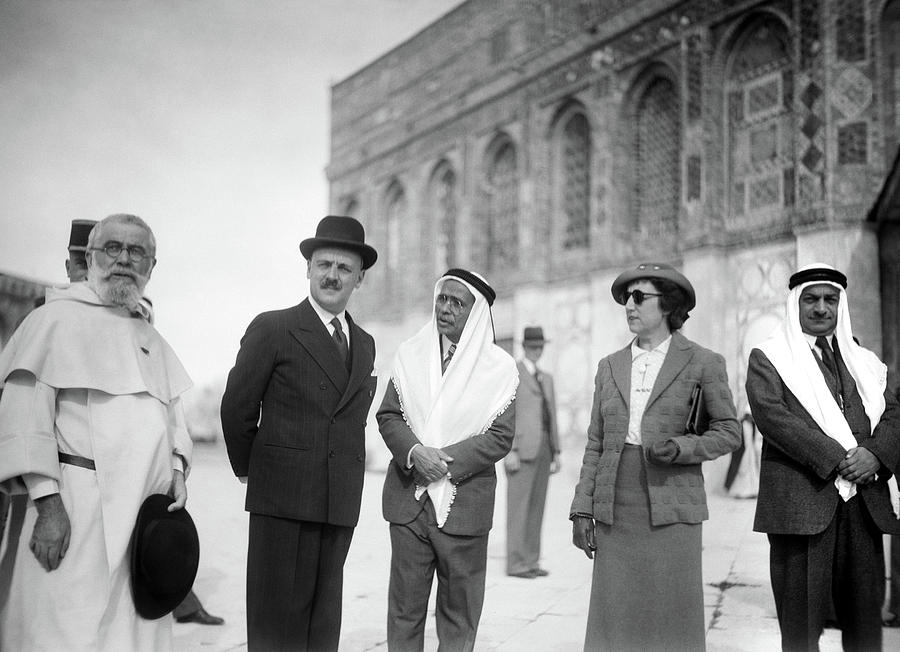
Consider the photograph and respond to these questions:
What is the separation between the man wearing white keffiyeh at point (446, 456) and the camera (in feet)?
10.6

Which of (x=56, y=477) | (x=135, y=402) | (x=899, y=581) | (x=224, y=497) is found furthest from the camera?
(x=224, y=497)

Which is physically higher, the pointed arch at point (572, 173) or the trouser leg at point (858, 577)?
the pointed arch at point (572, 173)

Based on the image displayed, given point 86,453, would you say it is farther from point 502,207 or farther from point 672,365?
point 502,207

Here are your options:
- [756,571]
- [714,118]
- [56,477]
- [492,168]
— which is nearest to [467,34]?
[492,168]

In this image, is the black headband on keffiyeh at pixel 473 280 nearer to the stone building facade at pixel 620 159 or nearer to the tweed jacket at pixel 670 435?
the tweed jacket at pixel 670 435

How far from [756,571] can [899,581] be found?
1.42 m

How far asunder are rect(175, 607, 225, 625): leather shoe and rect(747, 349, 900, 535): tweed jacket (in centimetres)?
285

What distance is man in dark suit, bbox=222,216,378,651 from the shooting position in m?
3.05

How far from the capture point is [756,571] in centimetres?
600

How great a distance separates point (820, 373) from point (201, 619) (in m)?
3.38

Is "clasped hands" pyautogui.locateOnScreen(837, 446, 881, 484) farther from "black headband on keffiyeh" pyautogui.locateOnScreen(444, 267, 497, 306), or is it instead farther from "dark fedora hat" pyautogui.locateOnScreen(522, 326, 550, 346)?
"dark fedora hat" pyautogui.locateOnScreen(522, 326, 550, 346)

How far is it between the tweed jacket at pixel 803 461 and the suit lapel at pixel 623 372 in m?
0.62

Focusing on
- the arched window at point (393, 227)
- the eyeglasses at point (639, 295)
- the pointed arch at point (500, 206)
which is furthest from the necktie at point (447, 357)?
the arched window at point (393, 227)

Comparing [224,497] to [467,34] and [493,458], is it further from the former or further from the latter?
[467,34]
